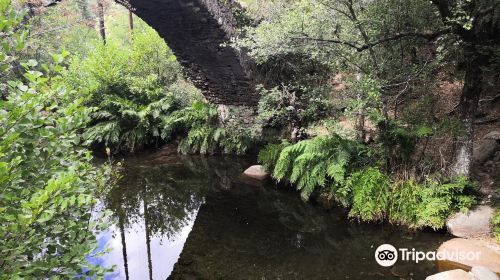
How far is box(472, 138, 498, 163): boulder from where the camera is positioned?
635 cm

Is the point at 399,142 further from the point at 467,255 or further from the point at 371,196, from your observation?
the point at 467,255

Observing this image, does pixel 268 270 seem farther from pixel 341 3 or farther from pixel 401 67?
pixel 341 3

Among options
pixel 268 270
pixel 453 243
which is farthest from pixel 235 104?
pixel 453 243

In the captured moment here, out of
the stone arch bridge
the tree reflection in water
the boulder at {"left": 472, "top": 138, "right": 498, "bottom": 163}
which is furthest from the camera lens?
the tree reflection in water

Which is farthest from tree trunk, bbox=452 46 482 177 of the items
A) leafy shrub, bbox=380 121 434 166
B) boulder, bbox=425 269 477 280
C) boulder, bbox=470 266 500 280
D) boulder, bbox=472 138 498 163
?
boulder, bbox=425 269 477 280

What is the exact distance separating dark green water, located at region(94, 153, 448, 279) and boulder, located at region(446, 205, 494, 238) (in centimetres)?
25

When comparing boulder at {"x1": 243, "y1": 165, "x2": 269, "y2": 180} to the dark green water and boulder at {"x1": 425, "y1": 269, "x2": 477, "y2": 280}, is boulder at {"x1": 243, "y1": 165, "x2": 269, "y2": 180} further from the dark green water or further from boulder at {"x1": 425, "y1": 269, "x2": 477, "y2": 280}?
boulder at {"x1": 425, "y1": 269, "x2": 477, "y2": 280}

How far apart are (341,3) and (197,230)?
4790 millimetres

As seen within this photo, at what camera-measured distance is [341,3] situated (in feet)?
20.5

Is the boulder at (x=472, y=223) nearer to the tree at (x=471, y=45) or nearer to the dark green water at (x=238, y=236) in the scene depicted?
the dark green water at (x=238, y=236)

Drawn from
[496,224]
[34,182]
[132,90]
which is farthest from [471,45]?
[132,90]

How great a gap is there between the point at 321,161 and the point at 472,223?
266 centimetres

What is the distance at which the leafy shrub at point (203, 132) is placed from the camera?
10.2m

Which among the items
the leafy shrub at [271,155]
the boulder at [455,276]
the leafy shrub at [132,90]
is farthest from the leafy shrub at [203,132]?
the boulder at [455,276]
